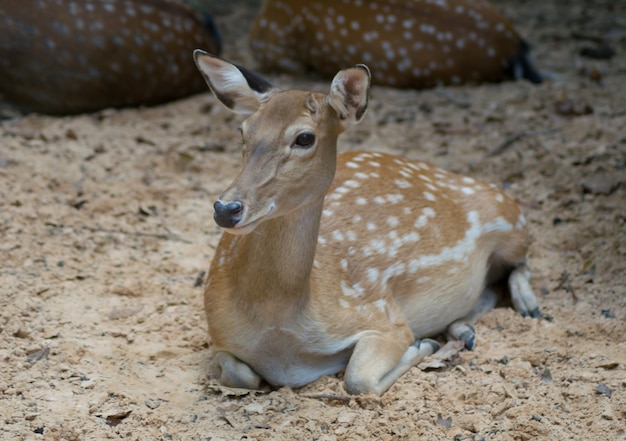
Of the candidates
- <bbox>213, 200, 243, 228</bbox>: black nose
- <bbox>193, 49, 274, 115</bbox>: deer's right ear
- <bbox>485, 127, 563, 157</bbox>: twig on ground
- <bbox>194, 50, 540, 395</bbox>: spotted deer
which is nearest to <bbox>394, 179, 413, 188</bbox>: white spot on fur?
<bbox>194, 50, 540, 395</bbox>: spotted deer

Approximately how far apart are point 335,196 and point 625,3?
6.36m

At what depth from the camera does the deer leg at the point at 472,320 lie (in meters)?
4.28

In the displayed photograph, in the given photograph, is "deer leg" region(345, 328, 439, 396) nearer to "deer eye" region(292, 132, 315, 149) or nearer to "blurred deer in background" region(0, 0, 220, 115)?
"deer eye" region(292, 132, 315, 149)

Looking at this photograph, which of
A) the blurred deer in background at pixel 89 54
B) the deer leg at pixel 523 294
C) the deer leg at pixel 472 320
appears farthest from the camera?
the blurred deer in background at pixel 89 54

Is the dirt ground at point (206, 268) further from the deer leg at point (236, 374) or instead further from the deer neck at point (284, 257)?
the deer neck at point (284, 257)

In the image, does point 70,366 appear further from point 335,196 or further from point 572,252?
point 572,252

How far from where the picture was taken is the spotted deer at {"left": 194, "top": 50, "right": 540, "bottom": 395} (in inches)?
139

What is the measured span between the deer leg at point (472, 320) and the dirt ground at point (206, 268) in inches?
2.7

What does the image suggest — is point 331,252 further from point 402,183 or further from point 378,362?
point 402,183

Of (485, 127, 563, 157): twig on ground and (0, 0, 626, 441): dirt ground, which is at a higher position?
(485, 127, 563, 157): twig on ground

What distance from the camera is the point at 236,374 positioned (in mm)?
3814

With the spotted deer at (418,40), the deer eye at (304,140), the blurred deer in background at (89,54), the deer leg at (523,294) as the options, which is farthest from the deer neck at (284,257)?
the spotted deer at (418,40)

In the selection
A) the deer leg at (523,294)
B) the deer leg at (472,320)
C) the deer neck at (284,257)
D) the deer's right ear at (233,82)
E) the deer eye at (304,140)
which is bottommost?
the deer leg at (472,320)

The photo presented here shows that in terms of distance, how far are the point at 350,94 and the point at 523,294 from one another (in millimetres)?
1658
